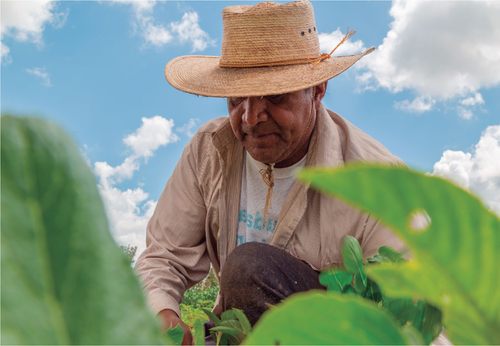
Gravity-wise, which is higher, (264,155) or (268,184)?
(264,155)

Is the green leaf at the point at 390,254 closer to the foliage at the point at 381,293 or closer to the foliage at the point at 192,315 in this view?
the foliage at the point at 381,293

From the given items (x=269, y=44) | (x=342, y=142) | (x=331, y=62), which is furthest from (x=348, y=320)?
(x=342, y=142)

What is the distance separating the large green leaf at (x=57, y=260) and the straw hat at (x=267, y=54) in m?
1.43

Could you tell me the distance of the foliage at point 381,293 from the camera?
41 centimetres

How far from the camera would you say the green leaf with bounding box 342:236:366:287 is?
0.47 metres

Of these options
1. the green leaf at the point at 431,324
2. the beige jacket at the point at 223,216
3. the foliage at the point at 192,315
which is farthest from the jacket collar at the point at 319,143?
the green leaf at the point at 431,324

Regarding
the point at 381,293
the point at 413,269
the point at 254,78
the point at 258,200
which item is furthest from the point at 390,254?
the point at 258,200

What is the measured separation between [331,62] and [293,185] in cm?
62

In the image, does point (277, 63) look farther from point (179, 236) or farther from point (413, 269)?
point (413, 269)

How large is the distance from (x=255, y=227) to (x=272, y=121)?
62 cm

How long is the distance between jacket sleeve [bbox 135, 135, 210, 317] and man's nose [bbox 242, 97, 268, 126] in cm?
70

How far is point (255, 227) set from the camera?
6.76ft

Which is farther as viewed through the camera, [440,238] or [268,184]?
[268,184]

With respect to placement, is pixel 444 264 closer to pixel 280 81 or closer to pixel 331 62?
pixel 280 81
